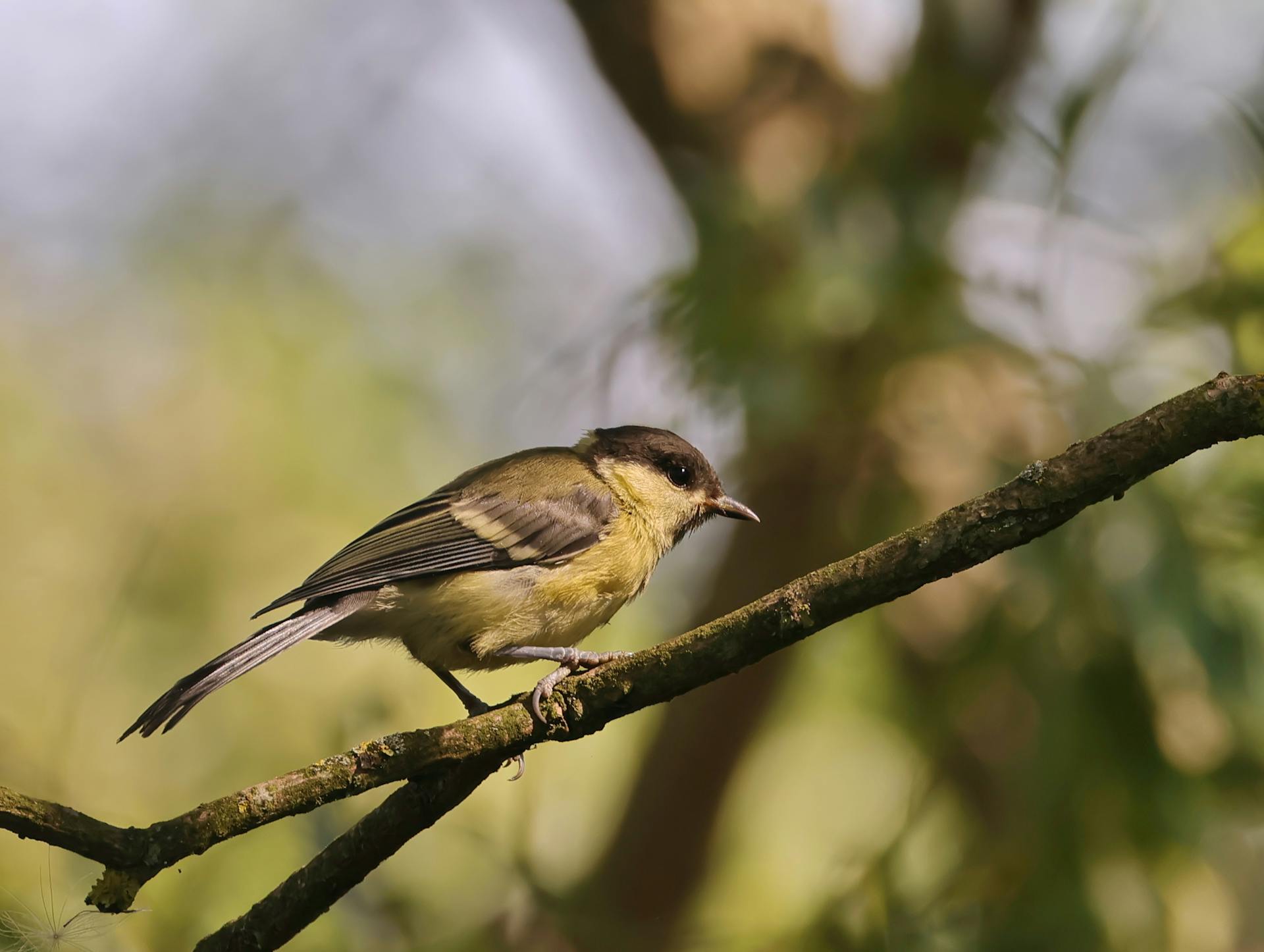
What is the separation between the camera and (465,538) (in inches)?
144

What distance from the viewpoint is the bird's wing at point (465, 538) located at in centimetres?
345

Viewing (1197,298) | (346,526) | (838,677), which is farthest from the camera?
(346,526)

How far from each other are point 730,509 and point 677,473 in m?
0.23

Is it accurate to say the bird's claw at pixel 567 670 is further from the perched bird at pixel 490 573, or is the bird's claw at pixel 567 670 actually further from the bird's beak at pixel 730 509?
the bird's beak at pixel 730 509

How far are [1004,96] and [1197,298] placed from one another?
1532 millimetres

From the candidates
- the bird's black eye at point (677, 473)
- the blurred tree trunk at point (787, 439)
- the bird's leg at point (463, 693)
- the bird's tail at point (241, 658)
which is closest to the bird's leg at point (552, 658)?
the bird's leg at point (463, 693)

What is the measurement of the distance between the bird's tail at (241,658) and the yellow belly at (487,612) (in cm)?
13

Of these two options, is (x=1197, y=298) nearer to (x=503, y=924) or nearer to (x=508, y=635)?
(x=508, y=635)

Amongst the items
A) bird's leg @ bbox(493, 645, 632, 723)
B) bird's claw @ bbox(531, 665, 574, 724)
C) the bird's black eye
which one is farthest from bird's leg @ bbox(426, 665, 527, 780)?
the bird's black eye

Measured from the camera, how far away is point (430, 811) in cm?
244

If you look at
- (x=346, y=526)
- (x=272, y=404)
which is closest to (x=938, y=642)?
(x=346, y=526)

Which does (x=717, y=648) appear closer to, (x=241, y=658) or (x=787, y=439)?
(x=241, y=658)

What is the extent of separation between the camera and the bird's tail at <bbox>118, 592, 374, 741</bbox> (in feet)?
8.64

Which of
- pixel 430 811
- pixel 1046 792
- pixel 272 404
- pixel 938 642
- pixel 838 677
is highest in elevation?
pixel 430 811
